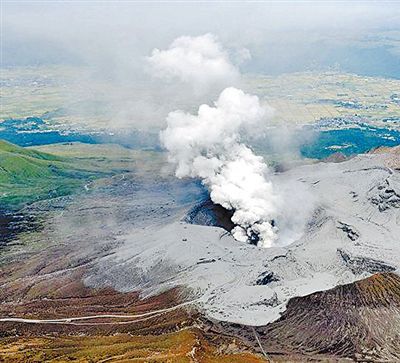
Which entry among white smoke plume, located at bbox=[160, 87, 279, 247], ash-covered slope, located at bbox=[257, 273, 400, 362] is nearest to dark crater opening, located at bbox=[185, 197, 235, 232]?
white smoke plume, located at bbox=[160, 87, 279, 247]

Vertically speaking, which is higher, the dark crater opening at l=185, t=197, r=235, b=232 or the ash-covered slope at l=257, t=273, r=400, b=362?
the ash-covered slope at l=257, t=273, r=400, b=362

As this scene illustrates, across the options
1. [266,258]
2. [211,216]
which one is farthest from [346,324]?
[211,216]

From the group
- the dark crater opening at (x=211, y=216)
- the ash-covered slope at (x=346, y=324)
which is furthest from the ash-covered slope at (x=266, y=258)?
the dark crater opening at (x=211, y=216)

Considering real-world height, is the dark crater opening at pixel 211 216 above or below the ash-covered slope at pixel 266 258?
below

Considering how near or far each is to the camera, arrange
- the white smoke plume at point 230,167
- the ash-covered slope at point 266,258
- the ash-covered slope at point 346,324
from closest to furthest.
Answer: the ash-covered slope at point 346,324 < the ash-covered slope at point 266,258 < the white smoke plume at point 230,167

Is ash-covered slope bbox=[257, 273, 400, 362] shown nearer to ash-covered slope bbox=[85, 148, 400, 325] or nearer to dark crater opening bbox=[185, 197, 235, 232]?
ash-covered slope bbox=[85, 148, 400, 325]

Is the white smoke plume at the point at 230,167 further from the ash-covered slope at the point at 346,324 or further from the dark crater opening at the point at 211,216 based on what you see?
the ash-covered slope at the point at 346,324

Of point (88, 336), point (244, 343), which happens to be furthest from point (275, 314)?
point (88, 336)
